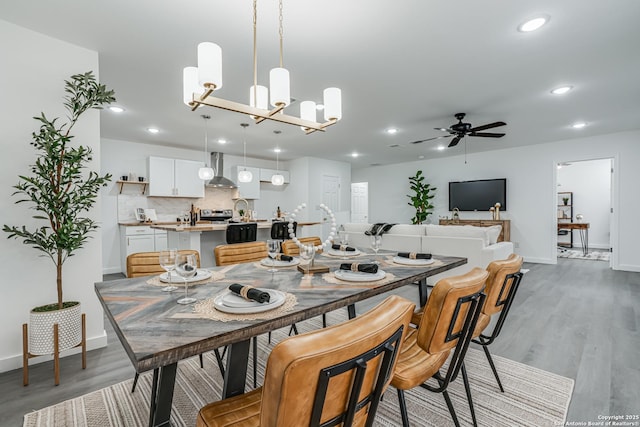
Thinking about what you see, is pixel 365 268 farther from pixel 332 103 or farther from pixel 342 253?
pixel 332 103

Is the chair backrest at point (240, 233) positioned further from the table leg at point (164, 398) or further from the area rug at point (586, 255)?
the area rug at point (586, 255)

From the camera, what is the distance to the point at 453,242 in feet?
13.6

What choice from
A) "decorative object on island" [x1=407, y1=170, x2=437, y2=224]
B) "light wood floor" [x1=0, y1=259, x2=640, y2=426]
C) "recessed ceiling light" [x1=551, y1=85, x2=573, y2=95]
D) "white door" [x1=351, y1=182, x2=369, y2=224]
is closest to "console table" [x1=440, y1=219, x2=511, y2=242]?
"decorative object on island" [x1=407, y1=170, x2=437, y2=224]

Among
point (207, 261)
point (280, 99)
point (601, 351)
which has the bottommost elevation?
point (601, 351)

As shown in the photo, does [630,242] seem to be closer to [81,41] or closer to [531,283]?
[531,283]

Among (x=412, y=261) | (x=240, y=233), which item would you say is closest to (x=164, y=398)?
(x=412, y=261)

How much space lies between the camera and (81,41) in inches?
92.7

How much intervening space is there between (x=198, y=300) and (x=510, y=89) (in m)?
3.88

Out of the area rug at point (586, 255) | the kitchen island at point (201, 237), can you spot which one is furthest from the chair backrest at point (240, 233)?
the area rug at point (586, 255)

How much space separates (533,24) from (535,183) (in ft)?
17.2

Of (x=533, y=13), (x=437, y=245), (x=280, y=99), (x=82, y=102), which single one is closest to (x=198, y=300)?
(x=280, y=99)

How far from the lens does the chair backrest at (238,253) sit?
7.15 ft

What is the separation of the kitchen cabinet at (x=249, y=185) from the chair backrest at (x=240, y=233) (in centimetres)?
282

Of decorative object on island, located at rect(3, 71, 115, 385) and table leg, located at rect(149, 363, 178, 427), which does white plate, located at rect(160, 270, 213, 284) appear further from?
decorative object on island, located at rect(3, 71, 115, 385)
